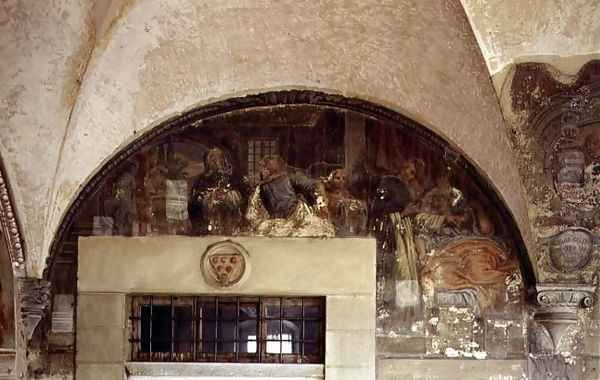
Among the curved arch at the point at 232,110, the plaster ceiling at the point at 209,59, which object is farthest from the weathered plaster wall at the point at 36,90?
the curved arch at the point at 232,110

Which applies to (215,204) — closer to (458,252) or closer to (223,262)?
(223,262)

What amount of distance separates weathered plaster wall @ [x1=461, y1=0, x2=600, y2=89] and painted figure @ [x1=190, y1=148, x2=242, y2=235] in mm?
2244

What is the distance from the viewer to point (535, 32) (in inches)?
288

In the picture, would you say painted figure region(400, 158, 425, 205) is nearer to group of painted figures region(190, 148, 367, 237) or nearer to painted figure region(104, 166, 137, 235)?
group of painted figures region(190, 148, 367, 237)

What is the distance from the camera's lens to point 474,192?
8.40 m

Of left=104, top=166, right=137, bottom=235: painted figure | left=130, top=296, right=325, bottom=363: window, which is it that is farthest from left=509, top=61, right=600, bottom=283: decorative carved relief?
left=104, top=166, right=137, bottom=235: painted figure

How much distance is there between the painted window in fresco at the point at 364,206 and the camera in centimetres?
827

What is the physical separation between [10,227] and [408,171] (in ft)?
10.1

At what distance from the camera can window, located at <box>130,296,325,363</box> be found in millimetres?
8461

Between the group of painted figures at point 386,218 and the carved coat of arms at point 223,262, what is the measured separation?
132mm

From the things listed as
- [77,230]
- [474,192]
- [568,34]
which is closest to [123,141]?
[77,230]

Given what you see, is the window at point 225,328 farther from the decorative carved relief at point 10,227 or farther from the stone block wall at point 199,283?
the decorative carved relief at point 10,227

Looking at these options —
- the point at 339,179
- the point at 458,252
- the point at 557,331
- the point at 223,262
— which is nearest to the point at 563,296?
the point at 557,331

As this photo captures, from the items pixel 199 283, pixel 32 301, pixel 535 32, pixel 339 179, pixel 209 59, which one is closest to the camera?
pixel 535 32
